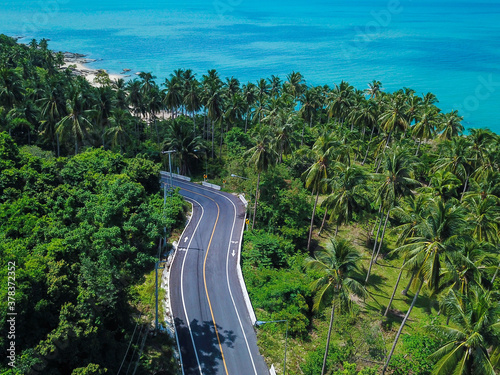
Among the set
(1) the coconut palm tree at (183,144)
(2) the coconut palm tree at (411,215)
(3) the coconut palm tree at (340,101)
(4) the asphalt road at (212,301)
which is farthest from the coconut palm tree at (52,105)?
(3) the coconut palm tree at (340,101)

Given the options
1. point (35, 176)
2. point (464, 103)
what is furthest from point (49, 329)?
point (464, 103)

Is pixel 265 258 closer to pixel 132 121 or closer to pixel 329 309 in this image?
pixel 329 309

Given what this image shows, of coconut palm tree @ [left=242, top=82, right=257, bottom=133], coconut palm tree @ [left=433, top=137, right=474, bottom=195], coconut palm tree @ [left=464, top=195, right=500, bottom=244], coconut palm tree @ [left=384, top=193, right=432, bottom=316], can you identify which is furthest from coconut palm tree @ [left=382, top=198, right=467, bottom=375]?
coconut palm tree @ [left=242, top=82, right=257, bottom=133]

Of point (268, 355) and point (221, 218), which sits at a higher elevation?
point (221, 218)

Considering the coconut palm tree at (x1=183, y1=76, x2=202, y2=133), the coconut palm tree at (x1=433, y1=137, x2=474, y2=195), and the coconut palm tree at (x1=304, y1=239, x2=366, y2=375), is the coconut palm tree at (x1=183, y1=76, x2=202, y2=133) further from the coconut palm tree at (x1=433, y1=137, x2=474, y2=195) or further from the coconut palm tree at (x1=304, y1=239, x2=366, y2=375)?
the coconut palm tree at (x1=304, y1=239, x2=366, y2=375)

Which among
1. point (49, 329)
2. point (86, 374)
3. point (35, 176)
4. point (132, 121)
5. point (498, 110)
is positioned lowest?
point (86, 374)
